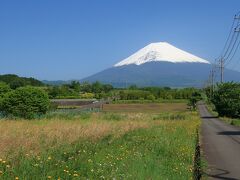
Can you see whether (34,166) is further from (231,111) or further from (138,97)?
(138,97)

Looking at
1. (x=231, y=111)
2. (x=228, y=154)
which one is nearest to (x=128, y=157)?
(x=228, y=154)

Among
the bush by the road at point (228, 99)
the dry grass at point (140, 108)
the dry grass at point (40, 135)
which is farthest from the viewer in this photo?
the dry grass at point (140, 108)

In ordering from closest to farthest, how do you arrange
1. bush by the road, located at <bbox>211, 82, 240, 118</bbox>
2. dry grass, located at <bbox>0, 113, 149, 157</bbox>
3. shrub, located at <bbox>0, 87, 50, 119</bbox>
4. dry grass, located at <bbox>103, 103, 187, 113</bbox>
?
dry grass, located at <bbox>0, 113, 149, 157</bbox> < shrub, located at <bbox>0, 87, 50, 119</bbox> < bush by the road, located at <bbox>211, 82, 240, 118</bbox> < dry grass, located at <bbox>103, 103, 187, 113</bbox>

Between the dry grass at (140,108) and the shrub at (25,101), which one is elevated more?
the shrub at (25,101)

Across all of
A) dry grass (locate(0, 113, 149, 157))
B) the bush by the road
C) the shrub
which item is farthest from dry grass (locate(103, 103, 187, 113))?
dry grass (locate(0, 113, 149, 157))

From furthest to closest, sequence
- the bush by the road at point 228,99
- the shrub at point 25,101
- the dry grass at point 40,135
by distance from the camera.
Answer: the bush by the road at point 228,99 < the shrub at point 25,101 < the dry grass at point 40,135

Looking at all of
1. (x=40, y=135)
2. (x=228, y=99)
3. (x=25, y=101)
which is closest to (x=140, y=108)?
(x=228, y=99)

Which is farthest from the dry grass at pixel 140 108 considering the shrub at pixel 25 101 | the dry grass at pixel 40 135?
the dry grass at pixel 40 135

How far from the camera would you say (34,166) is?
7117mm

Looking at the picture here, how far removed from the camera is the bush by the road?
73.7m

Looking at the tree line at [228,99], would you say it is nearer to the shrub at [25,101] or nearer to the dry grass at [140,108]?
the dry grass at [140,108]

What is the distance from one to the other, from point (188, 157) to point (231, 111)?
62175mm

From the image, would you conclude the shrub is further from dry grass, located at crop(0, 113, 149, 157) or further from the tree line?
dry grass, located at crop(0, 113, 149, 157)

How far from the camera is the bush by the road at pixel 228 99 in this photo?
73688 mm
